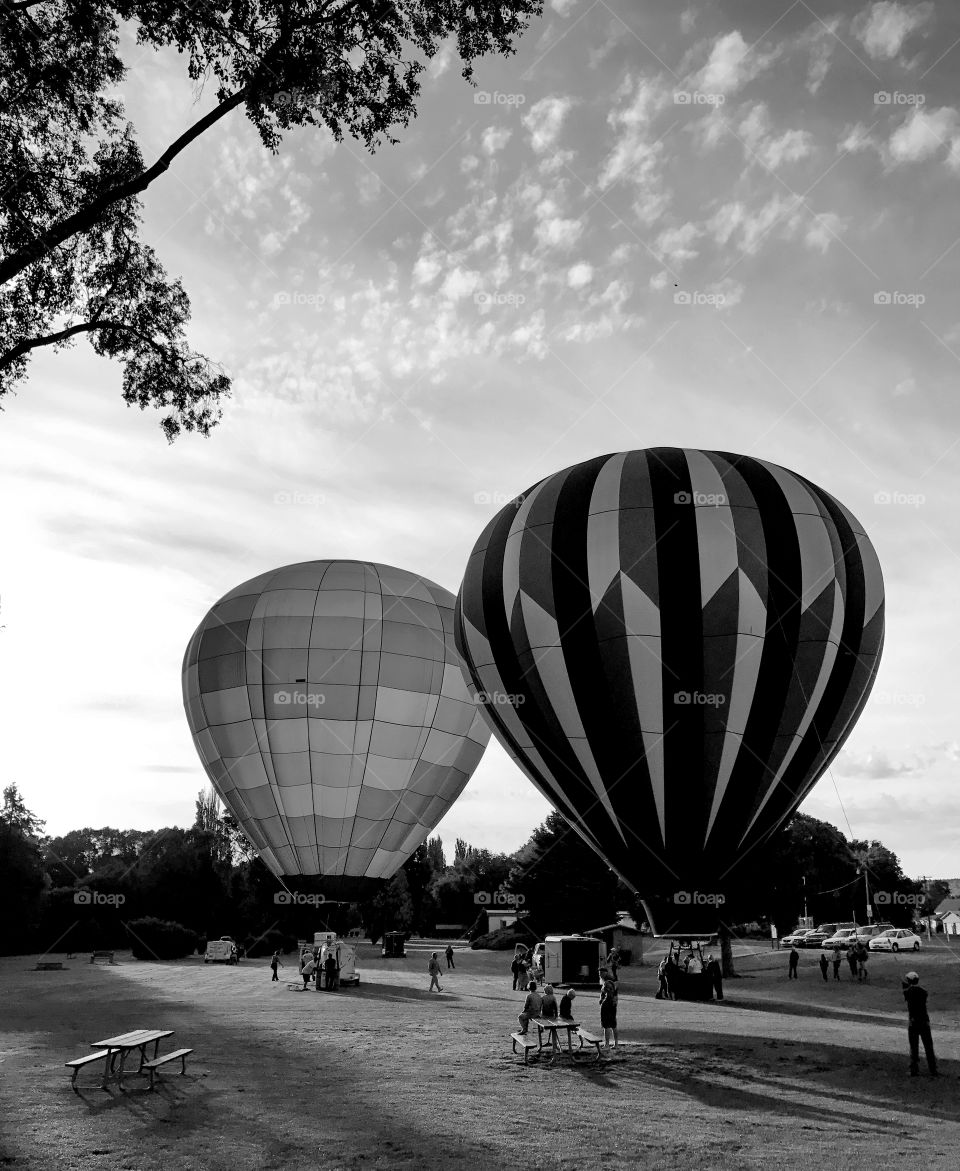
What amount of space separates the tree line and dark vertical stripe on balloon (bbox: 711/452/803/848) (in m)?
15.2

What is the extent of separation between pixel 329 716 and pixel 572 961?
10.0m

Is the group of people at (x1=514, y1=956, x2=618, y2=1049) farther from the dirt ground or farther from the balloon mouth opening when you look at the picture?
the balloon mouth opening

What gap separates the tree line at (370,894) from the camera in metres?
50.2

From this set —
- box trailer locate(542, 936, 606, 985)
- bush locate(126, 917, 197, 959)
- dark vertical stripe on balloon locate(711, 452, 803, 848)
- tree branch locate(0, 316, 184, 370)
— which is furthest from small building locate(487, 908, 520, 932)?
tree branch locate(0, 316, 184, 370)

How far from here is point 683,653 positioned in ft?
59.2

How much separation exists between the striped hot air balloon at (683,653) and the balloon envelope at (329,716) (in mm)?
9469

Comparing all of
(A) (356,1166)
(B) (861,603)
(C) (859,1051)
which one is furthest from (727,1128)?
(B) (861,603)

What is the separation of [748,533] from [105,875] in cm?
6474

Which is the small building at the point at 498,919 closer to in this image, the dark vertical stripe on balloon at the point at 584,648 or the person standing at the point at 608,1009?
the dark vertical stripe on balloon at the point at 584,648

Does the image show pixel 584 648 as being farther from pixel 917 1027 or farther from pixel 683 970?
pixel 683 970

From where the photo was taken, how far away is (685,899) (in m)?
17.2

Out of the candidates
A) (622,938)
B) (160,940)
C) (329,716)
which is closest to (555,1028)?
(329,716)

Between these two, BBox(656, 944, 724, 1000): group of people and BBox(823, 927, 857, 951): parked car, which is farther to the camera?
BBox(823, 927, 857, 951): parked car

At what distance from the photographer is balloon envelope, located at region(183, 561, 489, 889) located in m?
28.6
